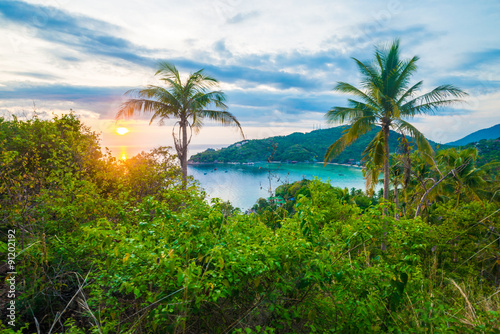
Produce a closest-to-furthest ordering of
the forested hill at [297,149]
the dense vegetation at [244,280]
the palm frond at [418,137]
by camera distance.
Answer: the dense vegetation at [244,280], the palm frond at [418,137], the forested hill at [297,149]

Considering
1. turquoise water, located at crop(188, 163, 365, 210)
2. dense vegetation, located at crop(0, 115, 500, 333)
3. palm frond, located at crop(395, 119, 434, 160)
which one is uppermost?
palm frond, located at crop(395, 119, 434, 160)

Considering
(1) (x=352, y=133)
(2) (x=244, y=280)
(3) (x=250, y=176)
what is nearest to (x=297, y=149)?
(3) (x=250, y=176)

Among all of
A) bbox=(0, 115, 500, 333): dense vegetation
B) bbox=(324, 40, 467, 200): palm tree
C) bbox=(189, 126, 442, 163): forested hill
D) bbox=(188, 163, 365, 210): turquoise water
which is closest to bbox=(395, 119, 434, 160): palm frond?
bbox=(324, 40, 467, 200): palm tree

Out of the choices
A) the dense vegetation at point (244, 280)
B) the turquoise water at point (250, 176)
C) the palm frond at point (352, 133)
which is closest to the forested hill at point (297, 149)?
the turquoise water at point (250, 176)

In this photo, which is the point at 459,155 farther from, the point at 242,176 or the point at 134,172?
the point at 242,176

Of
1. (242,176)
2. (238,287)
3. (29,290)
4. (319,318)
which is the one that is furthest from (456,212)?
(242,176)

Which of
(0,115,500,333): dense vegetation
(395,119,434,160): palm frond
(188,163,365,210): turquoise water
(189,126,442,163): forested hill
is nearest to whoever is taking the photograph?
(0,115,500,333): dense vegetation

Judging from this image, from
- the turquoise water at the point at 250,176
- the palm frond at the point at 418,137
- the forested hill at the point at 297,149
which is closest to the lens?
the palm frond at the point at 418,137

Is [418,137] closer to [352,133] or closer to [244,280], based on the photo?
[352,133]

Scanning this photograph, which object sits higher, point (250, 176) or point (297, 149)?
point (297, 149)

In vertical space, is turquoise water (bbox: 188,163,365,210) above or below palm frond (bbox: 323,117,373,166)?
below

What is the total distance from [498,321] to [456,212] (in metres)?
8.37

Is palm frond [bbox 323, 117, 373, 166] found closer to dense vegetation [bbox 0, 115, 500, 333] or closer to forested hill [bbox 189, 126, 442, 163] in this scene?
dense vegetation [bbox 0, 115, 500, 333]

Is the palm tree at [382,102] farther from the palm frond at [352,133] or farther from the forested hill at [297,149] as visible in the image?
the forested hill at [297,149]
